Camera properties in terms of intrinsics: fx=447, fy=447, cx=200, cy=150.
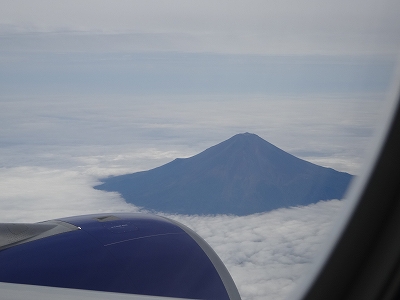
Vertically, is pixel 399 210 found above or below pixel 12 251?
above

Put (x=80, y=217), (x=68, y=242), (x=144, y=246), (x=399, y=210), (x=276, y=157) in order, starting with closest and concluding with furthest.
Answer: (x=399, y=210) < (x=68, y=242) < (x=144, y=246) < (x=80, y=217) < (x=276, y=157)

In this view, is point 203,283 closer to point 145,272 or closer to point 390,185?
point 145,272

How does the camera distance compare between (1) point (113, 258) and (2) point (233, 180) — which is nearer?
(1) point (113, 258)

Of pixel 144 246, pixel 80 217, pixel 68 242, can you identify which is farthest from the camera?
pixel 80 217

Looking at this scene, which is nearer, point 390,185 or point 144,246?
point 390,185

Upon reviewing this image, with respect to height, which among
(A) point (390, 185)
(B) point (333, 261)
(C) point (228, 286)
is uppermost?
(A) point (390, 185)

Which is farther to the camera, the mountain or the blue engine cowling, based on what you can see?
the mountain

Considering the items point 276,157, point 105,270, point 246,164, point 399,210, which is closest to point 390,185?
point 399,210

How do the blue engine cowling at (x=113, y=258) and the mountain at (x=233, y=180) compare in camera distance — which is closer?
the blue engine cowling at (x=113, y=258)
